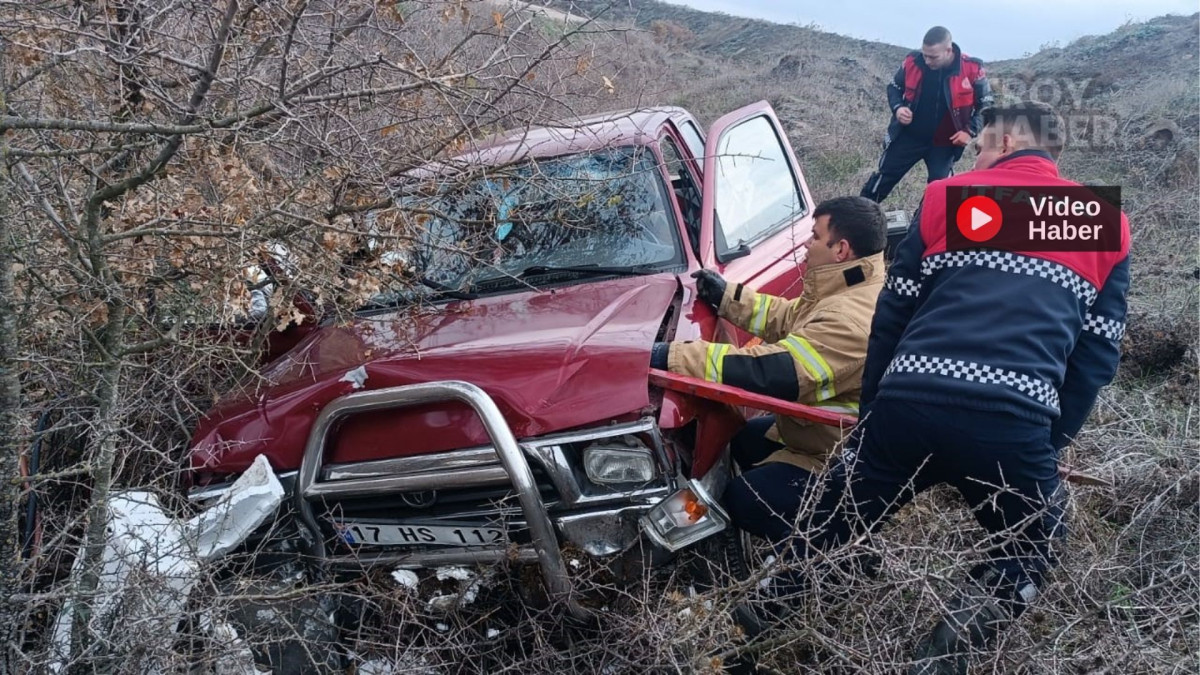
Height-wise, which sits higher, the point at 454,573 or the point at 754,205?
the point at 754,205

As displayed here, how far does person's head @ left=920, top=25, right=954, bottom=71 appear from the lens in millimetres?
6516

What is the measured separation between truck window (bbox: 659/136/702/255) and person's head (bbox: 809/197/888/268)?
1.99 ft

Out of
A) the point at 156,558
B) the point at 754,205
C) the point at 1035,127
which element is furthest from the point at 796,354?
the point at 156,558

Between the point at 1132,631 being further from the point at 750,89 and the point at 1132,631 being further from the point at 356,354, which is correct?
the point at 750,89

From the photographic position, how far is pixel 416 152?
3176 millimetres

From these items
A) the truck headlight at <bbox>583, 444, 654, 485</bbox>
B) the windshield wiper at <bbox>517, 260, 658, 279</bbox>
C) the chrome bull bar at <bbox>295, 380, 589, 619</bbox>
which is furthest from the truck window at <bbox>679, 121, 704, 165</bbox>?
the chrome bull bar at <bbox>295, 380, 589, 619</bbox>

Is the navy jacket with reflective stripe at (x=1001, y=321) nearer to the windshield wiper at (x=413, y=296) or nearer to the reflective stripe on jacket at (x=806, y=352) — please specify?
the reflective stripe on jacket at (x=806, y=352)

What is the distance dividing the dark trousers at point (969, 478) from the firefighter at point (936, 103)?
4472 millimetres

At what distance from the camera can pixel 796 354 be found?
2.96 m

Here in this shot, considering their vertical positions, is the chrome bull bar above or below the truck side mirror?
below

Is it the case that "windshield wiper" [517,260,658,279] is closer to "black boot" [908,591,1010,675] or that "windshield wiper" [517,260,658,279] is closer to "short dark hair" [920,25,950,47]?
"black boot" [908,591,1010,675]

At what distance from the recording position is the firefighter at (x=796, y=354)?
287 cm

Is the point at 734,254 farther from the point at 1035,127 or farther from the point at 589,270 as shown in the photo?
the point at 1035,127

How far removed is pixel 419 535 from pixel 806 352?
4.54 feet
